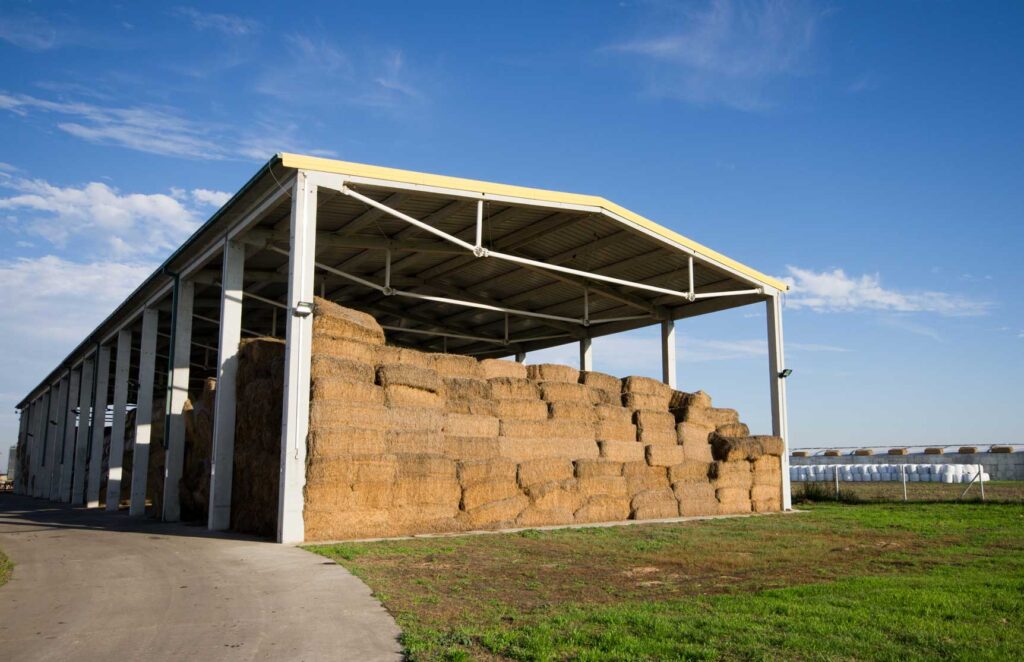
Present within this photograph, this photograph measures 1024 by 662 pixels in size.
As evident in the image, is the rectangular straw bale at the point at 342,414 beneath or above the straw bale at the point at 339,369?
beneath

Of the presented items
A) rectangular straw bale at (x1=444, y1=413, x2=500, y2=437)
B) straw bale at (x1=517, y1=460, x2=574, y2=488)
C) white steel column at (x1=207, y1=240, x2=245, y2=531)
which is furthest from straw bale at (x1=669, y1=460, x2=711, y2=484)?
white steel column at (x1=207, y1=240, x2=245, y2=531)

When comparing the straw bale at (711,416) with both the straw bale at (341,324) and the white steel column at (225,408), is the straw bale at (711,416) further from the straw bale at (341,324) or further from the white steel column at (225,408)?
the white steel column at (225,408)

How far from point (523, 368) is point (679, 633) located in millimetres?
12488

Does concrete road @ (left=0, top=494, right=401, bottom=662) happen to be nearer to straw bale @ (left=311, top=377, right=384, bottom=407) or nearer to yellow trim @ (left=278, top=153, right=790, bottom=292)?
straw bale @ (left=311, top=377, right=384, bottom=407)

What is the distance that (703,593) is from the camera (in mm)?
8516

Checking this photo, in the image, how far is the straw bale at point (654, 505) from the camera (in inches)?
768

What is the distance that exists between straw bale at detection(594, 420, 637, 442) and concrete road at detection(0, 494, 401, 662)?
9.08 metres

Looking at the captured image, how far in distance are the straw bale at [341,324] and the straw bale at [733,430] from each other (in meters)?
11.5

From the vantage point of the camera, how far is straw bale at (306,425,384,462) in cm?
1359

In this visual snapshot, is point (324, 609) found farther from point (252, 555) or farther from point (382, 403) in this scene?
point (382, 403)

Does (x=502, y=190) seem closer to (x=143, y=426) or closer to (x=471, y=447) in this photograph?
(x=471, y=447)

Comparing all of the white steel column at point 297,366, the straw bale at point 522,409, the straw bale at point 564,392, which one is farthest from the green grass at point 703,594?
the straw bale at point 564,392

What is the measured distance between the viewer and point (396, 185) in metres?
16.1

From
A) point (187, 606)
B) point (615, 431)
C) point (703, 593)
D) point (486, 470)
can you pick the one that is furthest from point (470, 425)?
point (187, 606)
